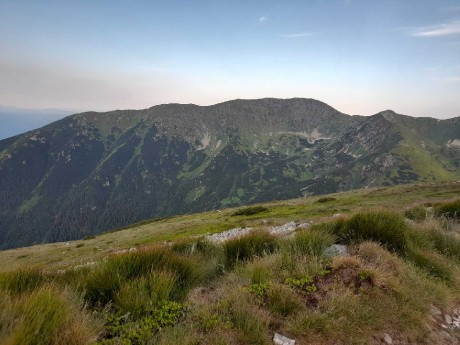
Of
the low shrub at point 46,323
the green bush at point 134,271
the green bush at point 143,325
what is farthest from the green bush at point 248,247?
the low shrub at point 46,323

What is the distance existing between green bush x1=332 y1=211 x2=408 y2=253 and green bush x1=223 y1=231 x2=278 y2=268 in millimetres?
2726

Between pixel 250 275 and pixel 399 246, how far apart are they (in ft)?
19.0

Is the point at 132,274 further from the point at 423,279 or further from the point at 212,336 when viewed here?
the point at 423,279

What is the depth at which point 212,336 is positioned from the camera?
5473 mm

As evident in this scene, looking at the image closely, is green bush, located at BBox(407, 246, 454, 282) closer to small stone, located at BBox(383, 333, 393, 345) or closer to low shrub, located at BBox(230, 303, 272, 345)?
small stone, located at BBox(383, 333, 393, 345)

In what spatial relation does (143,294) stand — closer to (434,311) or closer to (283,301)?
(283,301)

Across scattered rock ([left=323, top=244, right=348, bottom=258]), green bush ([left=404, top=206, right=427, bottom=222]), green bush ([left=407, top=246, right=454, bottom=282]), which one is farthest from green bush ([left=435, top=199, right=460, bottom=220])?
scattered rock ([left=323, top=244, right=348, bottom=258])

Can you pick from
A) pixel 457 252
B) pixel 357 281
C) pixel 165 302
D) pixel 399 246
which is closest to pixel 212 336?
pixel 165 302

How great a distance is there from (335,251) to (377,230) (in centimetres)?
204

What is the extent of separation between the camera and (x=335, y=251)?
10188 millimetres

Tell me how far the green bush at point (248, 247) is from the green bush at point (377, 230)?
273 centimetres

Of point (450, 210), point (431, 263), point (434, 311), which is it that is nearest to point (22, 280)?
point (434, 311)

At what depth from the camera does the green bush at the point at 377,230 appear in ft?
35.7

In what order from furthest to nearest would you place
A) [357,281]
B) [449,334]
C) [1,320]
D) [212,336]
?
[357,281] → [449,334] → [212,336] → [1,320]
